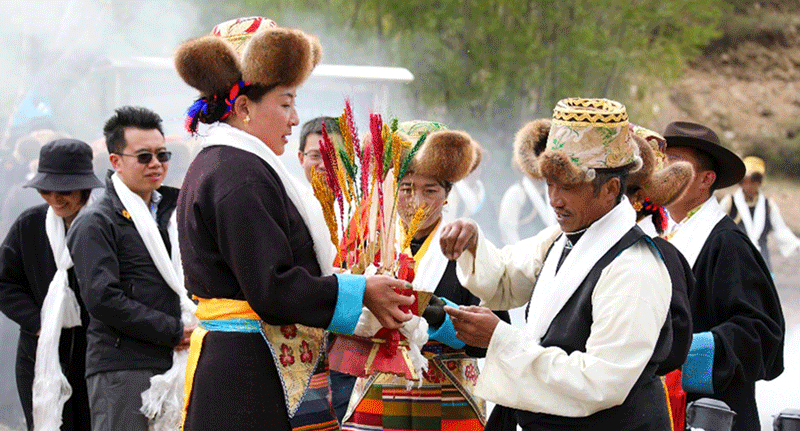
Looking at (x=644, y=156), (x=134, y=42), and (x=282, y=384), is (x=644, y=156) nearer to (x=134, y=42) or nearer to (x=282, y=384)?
(x=282, y=384)

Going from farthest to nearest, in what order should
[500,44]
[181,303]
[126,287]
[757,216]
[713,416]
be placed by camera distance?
[500,44]
[757,216]
[181,303]
[126,287]
[713,416]

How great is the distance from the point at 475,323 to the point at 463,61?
43.3ft

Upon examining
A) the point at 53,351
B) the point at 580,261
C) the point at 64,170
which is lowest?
the point at 53,351

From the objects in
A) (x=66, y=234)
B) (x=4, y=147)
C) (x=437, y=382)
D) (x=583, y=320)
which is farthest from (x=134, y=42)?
(x=583, y=320)

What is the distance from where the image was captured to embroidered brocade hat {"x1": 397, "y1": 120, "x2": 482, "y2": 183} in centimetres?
384

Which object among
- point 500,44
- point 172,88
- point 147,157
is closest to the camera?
point 147,157

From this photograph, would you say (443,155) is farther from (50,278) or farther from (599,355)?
(50,278)

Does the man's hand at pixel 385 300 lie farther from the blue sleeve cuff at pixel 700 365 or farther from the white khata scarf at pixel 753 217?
the white khata scarf at pixel 753 217

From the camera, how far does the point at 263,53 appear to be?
3.00 m

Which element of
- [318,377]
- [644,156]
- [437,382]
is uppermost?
[644,156]

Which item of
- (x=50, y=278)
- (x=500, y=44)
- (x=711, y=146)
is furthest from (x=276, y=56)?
(x=500, y=44)

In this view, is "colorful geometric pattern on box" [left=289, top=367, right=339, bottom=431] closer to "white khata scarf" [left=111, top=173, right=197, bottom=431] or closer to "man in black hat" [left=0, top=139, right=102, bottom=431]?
"white khata scarf" [left=111, top=173, right=197, bottom=431]

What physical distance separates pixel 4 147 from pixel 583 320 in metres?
10.3

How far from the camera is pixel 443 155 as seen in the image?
385cm
